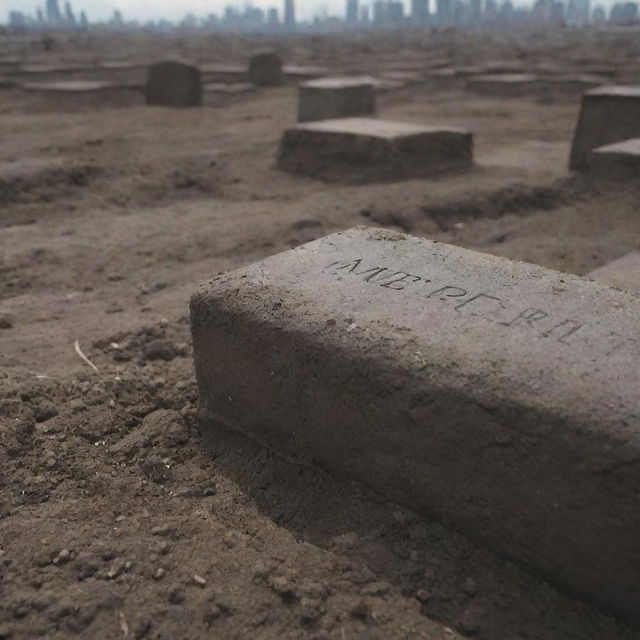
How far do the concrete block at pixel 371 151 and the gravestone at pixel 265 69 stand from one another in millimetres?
6700

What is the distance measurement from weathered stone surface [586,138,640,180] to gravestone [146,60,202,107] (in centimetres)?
614

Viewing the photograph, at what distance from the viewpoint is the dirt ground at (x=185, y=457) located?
147 cm

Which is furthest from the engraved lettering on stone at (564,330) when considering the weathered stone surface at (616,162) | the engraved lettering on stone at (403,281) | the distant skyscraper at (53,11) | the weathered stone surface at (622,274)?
the distant skyscraper at (53,11)

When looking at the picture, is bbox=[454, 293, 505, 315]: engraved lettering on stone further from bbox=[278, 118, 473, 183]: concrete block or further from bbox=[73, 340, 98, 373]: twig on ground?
bbox=[278, 118, 473, 183]: concrete block

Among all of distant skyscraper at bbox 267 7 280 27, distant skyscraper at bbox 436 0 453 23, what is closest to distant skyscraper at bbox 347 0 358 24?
distant skyscraper at bbox 267 7 280 27

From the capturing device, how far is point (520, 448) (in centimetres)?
141

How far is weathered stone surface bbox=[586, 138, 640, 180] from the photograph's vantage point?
15.8ft

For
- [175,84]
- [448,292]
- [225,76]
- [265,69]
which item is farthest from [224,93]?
[448,292]

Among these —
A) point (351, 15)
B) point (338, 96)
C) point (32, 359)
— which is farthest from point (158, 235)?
point (351, 15)

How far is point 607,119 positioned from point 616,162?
1260 millimetres

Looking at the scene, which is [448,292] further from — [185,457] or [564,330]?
[185,457]

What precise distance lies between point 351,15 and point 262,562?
175 metres

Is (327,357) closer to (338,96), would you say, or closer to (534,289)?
Result: (534,289)

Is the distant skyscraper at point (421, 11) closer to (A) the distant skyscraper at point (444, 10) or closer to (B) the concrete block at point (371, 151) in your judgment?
(A) the distant skyscraper at point (444, 10)
